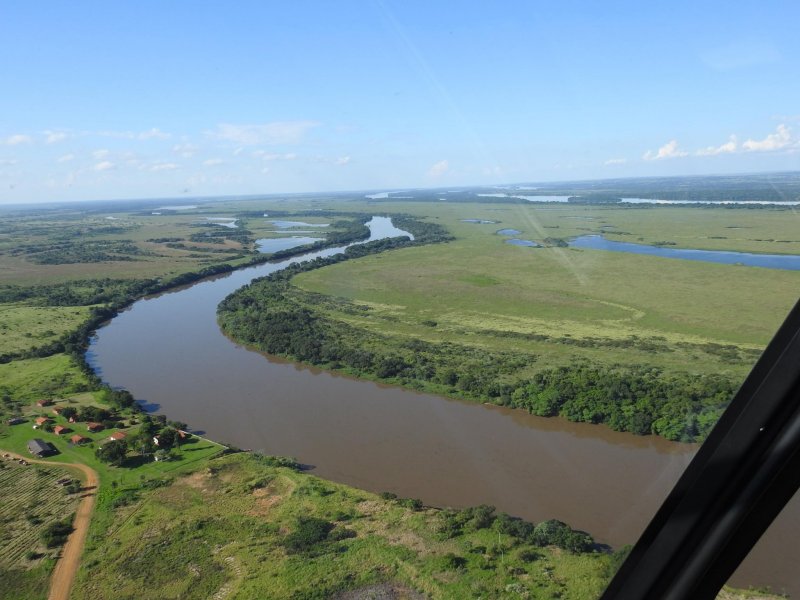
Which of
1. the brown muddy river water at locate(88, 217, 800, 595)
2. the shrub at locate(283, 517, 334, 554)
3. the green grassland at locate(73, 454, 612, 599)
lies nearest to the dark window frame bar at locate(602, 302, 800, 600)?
the brown muddy river water at locate(88, 217, 800, 595)

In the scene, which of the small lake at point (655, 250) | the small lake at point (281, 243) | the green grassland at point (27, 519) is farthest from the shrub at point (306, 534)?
the small lake at point (281, 243)

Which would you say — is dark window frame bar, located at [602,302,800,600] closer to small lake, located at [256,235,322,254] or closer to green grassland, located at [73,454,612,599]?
green grassland, located at [73,454,612,599]

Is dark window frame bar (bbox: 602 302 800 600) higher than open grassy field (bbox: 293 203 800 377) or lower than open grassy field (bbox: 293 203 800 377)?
higher

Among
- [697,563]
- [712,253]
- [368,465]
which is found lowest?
[368,465]

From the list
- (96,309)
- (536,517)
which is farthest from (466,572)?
(96,309)

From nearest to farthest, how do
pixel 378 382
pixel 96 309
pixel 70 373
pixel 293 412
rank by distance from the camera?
pixel 293 412 → pixel 378 382 → pixel 70 373 → pixel 96 309

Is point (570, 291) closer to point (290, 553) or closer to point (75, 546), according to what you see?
point (290, 553)

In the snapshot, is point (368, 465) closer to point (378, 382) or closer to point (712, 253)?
point (378, 382)
